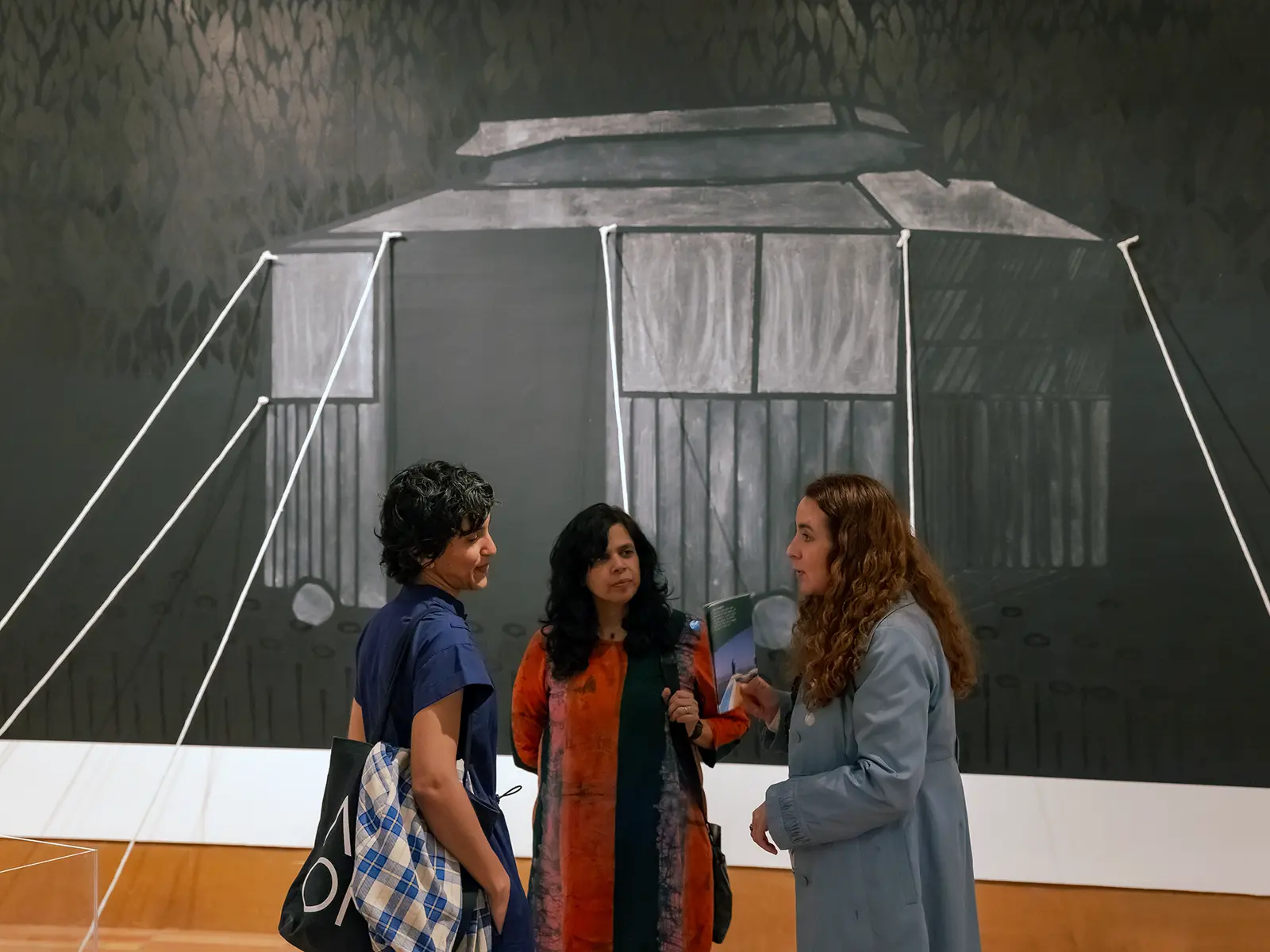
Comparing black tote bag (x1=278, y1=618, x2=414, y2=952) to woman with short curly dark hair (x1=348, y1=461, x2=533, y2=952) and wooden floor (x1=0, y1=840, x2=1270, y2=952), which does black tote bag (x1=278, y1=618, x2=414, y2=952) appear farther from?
wooden floor (x1=0, y1=840, x2=1270, y2=952)

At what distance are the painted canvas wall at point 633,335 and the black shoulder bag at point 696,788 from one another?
2.58 feet

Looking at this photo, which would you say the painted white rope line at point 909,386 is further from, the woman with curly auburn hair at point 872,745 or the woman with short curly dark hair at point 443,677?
the woman with short curly dark hair at point 443,677

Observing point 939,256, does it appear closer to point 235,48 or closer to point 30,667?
point 235,48

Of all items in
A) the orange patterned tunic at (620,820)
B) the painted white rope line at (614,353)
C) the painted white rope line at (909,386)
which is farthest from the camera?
the painted white rope line at (614,353)

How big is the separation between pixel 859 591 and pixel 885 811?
31cm

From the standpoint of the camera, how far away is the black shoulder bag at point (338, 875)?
140cm

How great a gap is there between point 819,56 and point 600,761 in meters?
1.88

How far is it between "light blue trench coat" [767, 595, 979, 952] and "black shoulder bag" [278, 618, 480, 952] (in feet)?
1.66

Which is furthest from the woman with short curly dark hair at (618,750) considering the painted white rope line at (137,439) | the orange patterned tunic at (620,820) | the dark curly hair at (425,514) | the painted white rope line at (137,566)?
the painted white rope line at (137,439)

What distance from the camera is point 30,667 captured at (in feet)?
9.47

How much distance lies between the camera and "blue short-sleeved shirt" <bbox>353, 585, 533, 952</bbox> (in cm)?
143

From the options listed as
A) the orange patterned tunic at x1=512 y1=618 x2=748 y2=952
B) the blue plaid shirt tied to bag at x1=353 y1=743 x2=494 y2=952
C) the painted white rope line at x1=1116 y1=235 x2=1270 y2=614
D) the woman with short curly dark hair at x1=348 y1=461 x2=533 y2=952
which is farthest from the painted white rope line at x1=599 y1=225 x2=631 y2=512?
the blue plaid shirt tied to bag at x1=353 y1=743 x2=494 y2=952

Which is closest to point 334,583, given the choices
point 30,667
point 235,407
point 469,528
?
point 235,407

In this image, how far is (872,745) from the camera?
148 cm
